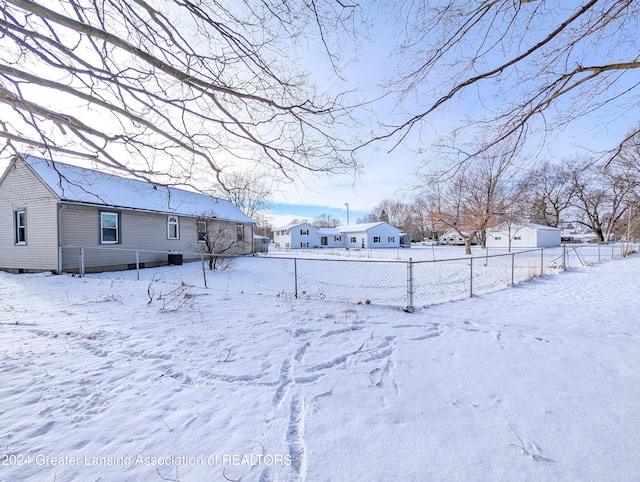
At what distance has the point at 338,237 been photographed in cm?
4403

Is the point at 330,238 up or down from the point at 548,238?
up

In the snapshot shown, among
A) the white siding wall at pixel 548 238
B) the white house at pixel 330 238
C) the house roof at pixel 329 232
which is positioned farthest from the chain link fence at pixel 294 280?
the house roof at pixel 329 232

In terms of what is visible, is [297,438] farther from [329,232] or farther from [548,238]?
[548,238]

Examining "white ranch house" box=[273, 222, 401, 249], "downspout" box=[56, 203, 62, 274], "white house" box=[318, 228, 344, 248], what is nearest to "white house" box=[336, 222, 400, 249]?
"white ranch house" box=[273, 222, 401, 249]

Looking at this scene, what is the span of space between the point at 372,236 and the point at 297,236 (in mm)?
11786

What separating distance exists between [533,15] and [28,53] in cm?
540

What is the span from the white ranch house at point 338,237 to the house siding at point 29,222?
2908 centimetres

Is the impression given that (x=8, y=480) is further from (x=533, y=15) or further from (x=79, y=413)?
(x=533, y=15)

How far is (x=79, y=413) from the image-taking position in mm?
2176

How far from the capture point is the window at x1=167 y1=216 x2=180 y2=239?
563 inches

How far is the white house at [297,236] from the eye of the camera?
39250 millimetres

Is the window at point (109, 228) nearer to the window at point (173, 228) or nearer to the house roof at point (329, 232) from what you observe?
the window at point (173, 228)

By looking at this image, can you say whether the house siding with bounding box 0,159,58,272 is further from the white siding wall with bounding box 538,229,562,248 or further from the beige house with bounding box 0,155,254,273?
the white siding wall with bounding box 538,229,562,248

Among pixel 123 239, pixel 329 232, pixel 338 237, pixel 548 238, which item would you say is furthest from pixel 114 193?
pixel 548 238
